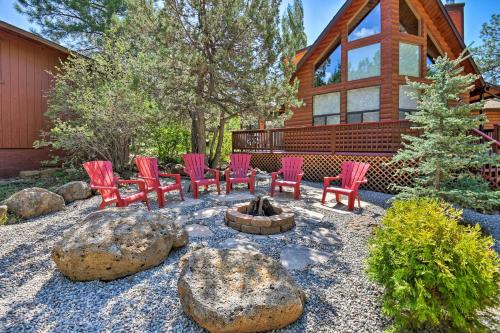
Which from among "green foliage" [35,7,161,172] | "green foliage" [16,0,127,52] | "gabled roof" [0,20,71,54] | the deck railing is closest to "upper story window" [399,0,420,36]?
the deck railing

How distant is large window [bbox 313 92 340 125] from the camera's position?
1001cm

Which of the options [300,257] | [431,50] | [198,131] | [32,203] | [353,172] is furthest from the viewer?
[431,50]

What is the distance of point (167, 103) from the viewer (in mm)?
6902

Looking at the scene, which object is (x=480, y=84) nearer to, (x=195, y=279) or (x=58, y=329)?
(x=195, y=279)

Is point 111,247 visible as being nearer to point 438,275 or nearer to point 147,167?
point 438,275

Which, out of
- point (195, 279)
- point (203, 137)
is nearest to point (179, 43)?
point (203, 137)

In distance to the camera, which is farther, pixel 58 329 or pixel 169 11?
pixel 169 11

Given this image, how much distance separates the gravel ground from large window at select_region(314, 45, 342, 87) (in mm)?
7737

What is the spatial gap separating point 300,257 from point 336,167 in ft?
16.6

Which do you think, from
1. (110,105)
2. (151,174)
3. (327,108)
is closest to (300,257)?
(151,174)

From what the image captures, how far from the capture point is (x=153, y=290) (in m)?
Answer: 2.26

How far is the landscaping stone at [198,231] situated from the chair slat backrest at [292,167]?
9.42 feet

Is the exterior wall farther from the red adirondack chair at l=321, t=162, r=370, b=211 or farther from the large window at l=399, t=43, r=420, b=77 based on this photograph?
the red adirondack chair at l=321, t=162, r=370, b=211

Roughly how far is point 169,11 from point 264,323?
6805 millimetres
